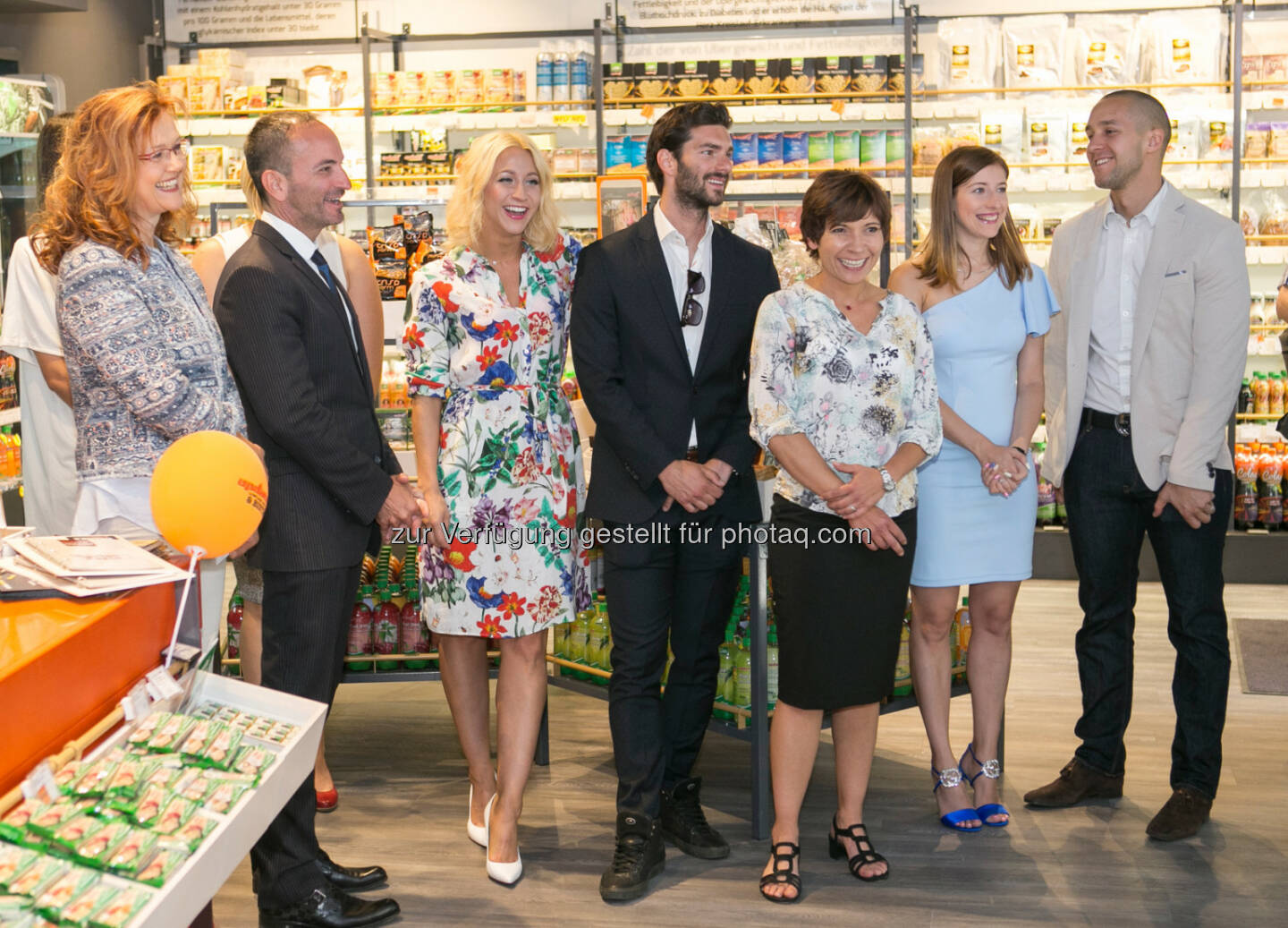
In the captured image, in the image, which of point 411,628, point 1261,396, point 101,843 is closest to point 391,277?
point 411,628

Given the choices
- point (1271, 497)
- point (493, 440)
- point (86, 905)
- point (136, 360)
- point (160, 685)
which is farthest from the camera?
point (1271, 497)

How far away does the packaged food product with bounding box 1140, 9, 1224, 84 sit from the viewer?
6234 mm

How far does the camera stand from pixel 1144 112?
3297 millimetres

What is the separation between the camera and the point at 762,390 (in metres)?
2.90

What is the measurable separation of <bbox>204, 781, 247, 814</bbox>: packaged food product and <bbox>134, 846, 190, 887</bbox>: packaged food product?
10 centimetres

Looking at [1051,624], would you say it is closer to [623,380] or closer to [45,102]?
[623,380]

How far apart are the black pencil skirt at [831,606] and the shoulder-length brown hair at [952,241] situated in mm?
667

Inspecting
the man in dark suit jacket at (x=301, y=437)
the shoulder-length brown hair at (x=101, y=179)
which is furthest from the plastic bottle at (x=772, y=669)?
the shoulder-length brown hair at (x=101, y=179)

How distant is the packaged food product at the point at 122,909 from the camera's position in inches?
54.6

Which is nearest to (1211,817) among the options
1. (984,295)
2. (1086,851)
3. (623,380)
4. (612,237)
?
(1086,851)

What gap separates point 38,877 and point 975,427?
2415mm

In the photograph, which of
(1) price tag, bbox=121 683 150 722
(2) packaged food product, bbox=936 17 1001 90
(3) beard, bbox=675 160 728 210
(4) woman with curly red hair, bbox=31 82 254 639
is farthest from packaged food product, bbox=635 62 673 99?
(1) price tag, bbox=121 683 150 722

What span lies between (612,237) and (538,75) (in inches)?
174

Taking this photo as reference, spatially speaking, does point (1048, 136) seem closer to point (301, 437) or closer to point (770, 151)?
point (770, 151)
